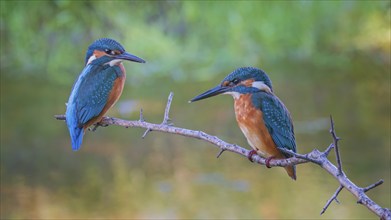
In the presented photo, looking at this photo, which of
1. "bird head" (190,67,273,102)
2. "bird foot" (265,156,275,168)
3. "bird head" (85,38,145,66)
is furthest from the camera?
"bird head" (85,38,145,66)

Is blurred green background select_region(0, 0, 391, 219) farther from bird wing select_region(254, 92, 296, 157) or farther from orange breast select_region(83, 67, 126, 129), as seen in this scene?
bird wing select_region(254, 92, 296, 157)

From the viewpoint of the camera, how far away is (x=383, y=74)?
9180mm

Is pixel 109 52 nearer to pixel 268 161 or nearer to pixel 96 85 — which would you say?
pixel 96 85

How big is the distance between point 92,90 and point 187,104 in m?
5.23

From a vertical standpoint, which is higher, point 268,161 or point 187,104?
point 187,104

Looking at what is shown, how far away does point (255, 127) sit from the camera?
273 centimetres

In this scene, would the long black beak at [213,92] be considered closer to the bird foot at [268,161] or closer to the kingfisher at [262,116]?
the kingfisher at [262,116]

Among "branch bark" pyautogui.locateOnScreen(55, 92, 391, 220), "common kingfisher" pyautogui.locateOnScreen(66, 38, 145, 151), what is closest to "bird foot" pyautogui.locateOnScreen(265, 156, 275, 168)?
"branch bark" pyautogui.locateOnScreen(55, 92, 391, 220)

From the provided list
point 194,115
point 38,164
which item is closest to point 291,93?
point 194,115

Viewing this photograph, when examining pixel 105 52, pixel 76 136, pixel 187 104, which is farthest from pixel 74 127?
pixel 187 104

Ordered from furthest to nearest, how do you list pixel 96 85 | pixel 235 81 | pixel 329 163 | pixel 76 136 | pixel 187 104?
1. pixel 187 104
2. pixel 96 85
3. pixel 76 136
4. pixel 235 81
5. pixel 329 163

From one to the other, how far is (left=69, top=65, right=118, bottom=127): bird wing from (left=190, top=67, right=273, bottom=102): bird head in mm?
537

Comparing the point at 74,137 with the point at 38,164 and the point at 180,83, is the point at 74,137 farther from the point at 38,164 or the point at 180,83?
the point at 180,83

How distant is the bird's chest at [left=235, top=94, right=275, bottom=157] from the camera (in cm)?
270
